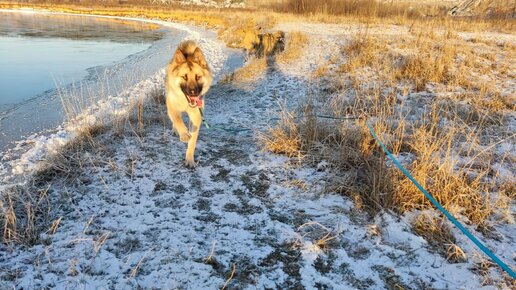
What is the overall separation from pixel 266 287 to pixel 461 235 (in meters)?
1.70

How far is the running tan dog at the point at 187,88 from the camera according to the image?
410 centimetres

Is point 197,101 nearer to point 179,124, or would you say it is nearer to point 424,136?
point 179,124

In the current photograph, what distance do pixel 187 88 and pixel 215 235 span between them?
2.08m

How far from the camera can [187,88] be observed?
4125mm

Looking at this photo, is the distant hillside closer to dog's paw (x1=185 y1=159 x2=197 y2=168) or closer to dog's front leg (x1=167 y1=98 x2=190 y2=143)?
dog's front leg (x1=167 y1=98 x2=190 y2=143)

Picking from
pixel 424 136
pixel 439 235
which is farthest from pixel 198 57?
pixel 439 235

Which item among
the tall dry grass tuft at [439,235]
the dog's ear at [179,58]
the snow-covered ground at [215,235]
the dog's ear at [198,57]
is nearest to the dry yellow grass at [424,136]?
the tall dry grass tuft at [439,235]

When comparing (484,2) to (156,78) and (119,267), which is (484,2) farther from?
(119,267)

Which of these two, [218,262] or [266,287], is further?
[218,262]

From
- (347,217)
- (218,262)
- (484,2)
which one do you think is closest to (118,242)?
(218,262)

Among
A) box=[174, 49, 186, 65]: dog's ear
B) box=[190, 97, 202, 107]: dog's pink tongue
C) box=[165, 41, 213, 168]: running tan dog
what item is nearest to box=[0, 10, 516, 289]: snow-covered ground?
box=[165, 41, 213, 168]: running tan dog

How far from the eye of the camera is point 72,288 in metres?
2.18

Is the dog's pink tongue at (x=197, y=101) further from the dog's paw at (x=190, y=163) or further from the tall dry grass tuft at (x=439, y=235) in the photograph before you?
the tall dry grass tuft at (x=439, y=235)

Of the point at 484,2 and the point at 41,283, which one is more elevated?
the point at 484,2
